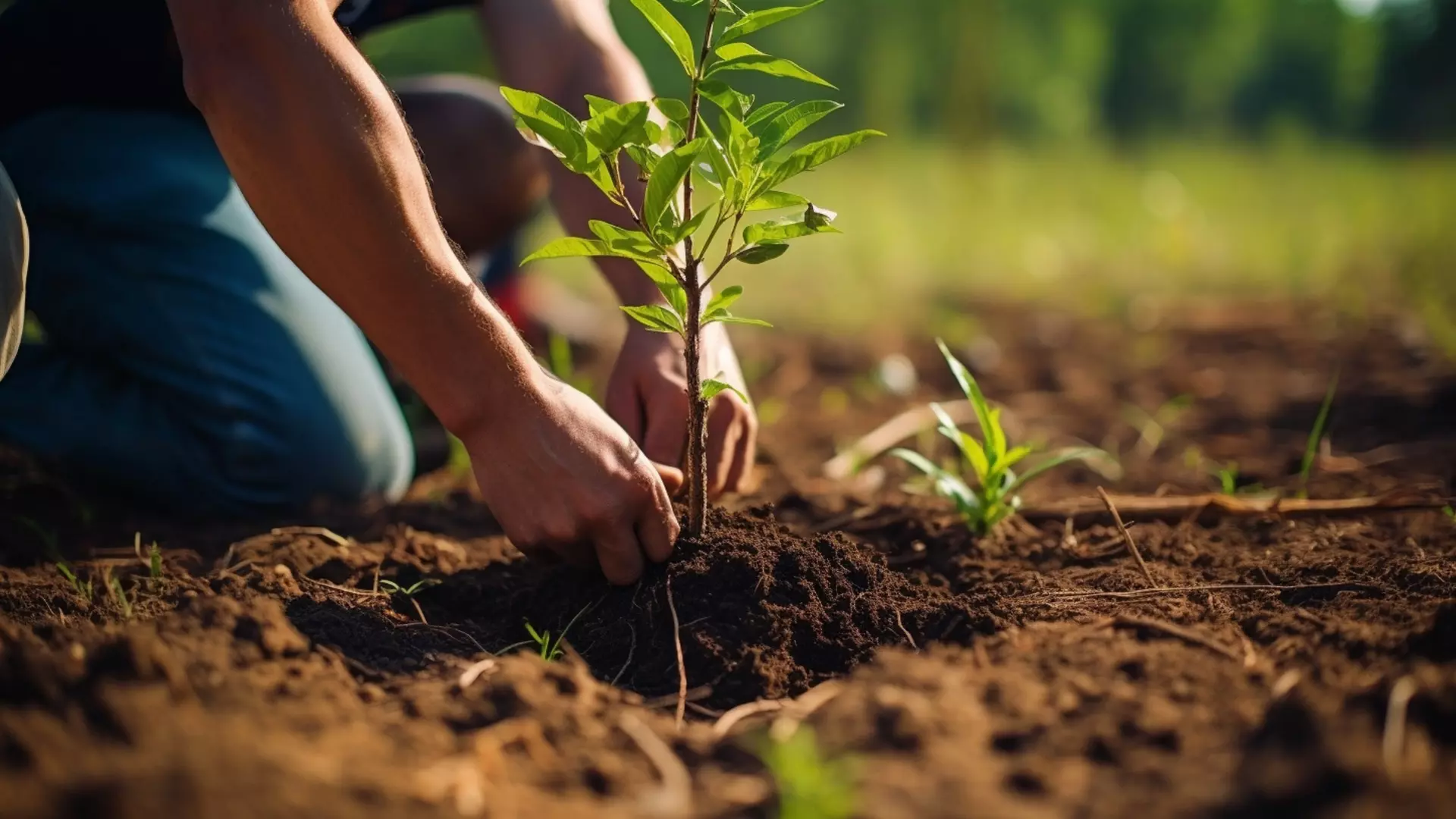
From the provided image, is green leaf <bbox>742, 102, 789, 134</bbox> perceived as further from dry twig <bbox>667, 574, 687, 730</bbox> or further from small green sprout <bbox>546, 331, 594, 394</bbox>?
small green sprout <bbox>546, 331, 594, 394</bbox>

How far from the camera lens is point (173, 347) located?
225 cm

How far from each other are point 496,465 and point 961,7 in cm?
697

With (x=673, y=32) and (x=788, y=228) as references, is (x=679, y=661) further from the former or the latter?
(x=673, y=32)

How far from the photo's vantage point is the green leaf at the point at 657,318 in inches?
56.2

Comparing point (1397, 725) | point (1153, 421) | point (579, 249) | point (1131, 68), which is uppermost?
point (1131, 68)

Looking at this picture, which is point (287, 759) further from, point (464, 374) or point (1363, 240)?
point (1363, 240)

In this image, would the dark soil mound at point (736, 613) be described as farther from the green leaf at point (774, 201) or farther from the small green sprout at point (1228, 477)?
the small green sprout at point (1228, 477)

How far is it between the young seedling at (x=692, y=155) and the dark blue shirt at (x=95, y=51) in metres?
0.92

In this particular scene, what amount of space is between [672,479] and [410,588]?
1.43 feet

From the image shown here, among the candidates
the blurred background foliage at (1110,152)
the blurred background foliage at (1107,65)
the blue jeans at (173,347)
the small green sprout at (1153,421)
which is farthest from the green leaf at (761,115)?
the blurred background foliage at (1107,65)

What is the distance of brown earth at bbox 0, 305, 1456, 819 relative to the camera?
0.95 m

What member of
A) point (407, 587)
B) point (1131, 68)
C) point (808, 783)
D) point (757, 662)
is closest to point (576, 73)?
point (407, 587)

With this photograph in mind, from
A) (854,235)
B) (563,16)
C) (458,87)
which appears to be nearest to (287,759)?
(563,16)

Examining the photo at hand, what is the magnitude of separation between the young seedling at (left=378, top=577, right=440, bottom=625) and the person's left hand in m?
0.41
